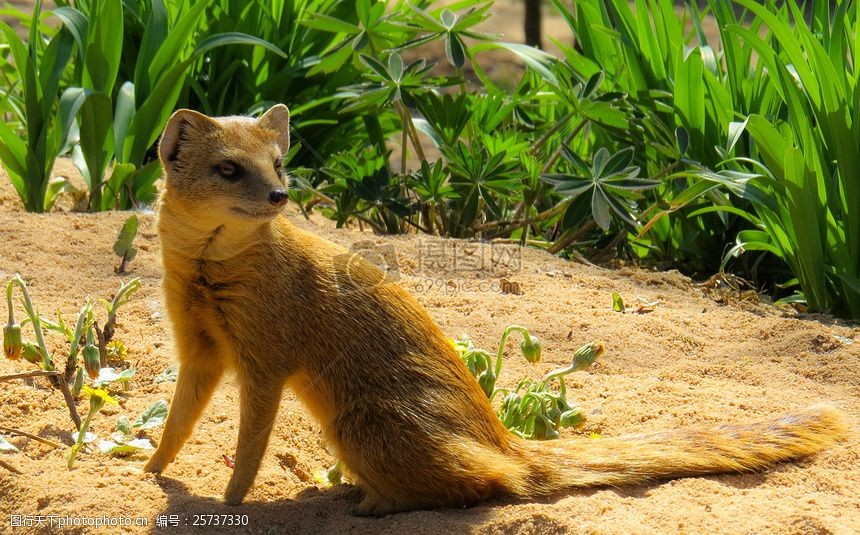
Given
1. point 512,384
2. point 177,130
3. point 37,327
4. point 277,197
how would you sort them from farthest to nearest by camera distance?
point 512,384 < point 37,327 < point 177,130 < point 277,197

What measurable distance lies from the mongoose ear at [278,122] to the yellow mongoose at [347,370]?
4.7 inches

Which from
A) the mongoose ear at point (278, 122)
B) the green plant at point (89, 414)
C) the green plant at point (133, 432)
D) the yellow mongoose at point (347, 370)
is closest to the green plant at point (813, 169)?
the yellow mongoose at point (347, 370)

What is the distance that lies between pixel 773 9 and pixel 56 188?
3.34 metres

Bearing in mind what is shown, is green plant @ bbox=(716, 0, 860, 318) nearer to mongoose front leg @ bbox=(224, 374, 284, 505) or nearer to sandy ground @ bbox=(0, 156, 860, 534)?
sandy ground @ bbox=(0, 156, 860, 534)

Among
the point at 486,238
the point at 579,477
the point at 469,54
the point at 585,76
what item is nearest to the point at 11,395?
the point at 579,477

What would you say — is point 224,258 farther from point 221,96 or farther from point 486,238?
point 221,96

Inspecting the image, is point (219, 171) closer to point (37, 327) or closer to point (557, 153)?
point (37, 327)

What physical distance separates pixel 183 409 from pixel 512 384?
1060mm

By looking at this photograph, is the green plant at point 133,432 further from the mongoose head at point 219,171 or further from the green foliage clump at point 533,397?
the green foliage clump at point 533,397

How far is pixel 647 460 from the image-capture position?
240 centimetres

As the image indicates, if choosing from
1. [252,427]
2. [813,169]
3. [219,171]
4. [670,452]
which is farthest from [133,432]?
[813,169]

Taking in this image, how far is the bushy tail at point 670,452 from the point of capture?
7.82 ft

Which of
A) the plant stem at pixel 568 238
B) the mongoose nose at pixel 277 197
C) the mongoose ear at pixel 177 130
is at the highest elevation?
the mongoose ear at pixel 177 130

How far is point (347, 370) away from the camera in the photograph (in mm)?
2438
